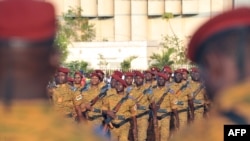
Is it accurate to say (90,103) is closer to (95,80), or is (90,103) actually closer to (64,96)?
(64,96)

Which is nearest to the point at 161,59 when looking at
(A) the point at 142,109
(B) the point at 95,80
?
(A) the point at 142,109

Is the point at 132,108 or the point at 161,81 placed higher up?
the point at 161,81

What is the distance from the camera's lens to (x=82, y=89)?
12289 mm

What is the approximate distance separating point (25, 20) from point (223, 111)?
438mm

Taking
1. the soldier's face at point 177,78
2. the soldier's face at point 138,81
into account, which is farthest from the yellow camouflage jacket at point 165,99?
the soldier's face at point 177,78

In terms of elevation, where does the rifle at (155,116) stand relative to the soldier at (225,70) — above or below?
below

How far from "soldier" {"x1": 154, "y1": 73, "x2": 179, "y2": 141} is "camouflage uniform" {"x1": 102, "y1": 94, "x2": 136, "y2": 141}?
1237 millimetres

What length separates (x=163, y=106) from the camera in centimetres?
1355

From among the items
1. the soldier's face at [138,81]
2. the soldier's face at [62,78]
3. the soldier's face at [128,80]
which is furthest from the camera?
the soldier's face at [138,81]

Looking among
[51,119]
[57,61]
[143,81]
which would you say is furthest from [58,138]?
A: [143,81]

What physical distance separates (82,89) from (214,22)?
415 inches

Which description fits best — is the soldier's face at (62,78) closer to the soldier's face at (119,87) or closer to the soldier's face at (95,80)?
the soldier's face at (95,80)

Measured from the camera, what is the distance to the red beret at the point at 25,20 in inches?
70.3

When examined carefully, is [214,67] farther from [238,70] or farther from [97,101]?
[97,101]
